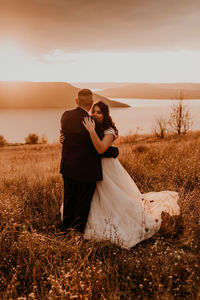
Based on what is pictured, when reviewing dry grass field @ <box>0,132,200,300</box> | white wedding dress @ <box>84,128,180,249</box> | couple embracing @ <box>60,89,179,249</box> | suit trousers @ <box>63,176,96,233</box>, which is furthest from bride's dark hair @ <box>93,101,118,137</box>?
dry grass field @ <box>0,132,200,300</box>

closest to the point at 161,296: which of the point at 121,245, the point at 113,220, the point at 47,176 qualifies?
the point at 121,245

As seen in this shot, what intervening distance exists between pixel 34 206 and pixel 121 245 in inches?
73.5

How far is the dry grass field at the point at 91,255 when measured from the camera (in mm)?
2389

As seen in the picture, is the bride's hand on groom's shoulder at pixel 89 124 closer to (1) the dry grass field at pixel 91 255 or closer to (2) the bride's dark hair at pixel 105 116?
(2) the bride's dark hair at pixel 105 116

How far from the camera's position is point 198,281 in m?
2.50

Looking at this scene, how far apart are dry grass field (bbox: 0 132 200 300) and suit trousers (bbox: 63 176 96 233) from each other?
22 cm

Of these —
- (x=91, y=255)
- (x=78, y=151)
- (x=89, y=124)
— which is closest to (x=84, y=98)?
(x=89, y=124)

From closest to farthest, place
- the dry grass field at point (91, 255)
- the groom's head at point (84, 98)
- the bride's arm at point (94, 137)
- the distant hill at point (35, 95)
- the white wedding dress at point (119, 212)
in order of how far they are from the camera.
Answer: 1. the dry grass field at point (91, 255)
2. the bride's arm at point (94, 137)
3. the groom's head at point (84, 98)
4. the white wedding dress at point (119, 212)
5. the distant hill at point (35, 95)

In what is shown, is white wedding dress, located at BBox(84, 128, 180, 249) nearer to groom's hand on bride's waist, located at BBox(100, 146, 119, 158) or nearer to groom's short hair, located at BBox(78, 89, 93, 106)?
groom's hand on bride's waist, located at BBox(100, 146, 119, 158)

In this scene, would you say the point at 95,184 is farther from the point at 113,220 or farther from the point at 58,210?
the point at 58,210

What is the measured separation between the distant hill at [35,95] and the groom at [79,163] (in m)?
113

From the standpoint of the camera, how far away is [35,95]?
5167 inches

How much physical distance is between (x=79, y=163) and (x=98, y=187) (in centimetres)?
58

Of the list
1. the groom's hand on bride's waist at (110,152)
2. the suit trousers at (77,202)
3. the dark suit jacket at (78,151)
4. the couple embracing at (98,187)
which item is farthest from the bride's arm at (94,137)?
the suit trousers at (77,202)
